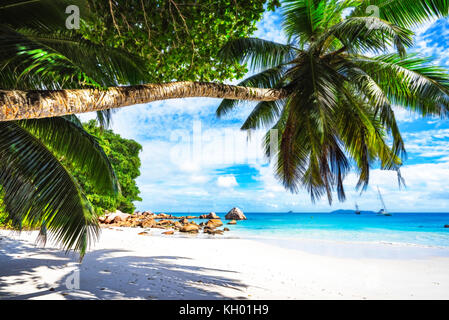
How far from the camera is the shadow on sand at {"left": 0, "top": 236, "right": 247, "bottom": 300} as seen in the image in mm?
4324

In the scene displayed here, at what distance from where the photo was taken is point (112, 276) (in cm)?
534

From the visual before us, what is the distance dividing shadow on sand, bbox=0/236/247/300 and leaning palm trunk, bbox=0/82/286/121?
3230 millimetres

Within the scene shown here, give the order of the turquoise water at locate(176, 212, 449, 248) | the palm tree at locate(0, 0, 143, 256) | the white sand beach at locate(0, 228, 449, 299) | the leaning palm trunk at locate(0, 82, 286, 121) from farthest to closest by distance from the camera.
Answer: the turquoise water at locate(176, 212, 449, 248), the white sand beach at locate(0, 228, 449, 299), the palm tree at locate(0, 0, 143, 256), the leaning palm trunk at locate(0, 82, 286, 121)

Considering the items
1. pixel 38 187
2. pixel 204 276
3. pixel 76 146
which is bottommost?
pixel 204 276

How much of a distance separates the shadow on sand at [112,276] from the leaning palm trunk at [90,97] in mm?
3230

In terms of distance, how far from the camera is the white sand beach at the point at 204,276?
14.7ft

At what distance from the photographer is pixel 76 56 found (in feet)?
11.7

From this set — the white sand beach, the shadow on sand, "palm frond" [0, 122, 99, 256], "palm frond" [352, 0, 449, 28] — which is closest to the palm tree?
"palm frond" [0, 122, 99, 256]

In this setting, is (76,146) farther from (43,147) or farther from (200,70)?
(200,70)

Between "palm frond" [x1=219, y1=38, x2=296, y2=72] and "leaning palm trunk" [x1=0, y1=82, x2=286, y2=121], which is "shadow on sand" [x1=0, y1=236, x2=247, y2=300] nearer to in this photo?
"leaning palm trunk" [x1=0, y1=82, x2=286, y2=121]

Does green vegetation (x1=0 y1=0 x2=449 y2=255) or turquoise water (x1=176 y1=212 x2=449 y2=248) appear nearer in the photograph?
green vegetation (x1=0 y1=0 x2=449 y2=255)

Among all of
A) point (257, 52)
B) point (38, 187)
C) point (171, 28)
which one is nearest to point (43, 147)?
point (38, 187)

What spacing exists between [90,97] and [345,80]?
443cm
